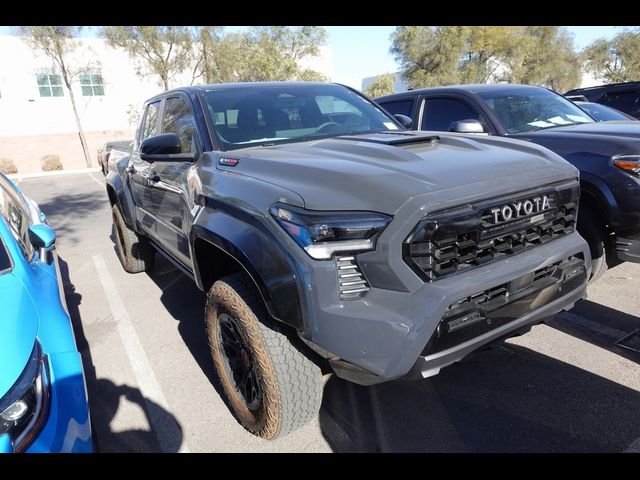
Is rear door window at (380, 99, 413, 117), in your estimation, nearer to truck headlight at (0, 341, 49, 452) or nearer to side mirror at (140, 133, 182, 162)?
side mirror at (140, 133, 182, 162)

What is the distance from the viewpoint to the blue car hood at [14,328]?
1807 mm

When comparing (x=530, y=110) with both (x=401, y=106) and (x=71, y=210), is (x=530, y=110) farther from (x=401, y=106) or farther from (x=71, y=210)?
(x=71, y=210)

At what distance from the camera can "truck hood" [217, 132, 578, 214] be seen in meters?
1.94

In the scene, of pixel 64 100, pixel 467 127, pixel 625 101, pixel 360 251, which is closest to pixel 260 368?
pixel 360 251

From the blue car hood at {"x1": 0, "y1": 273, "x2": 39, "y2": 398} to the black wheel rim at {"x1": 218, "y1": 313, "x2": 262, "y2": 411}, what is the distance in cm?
93

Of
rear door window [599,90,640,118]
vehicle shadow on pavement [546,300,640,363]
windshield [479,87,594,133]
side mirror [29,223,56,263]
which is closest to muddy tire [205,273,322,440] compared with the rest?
side mirror [29,223,56,263]

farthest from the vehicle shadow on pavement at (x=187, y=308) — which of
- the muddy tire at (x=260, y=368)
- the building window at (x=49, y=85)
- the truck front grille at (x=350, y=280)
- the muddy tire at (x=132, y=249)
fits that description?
the building window at (x=49, y=85)

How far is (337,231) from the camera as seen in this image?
74.9 inches

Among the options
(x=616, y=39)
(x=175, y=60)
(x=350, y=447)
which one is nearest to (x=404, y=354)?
(x=350, y=447)
